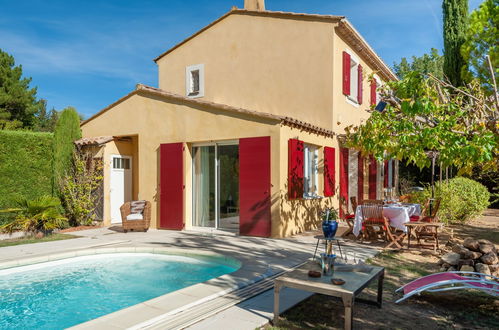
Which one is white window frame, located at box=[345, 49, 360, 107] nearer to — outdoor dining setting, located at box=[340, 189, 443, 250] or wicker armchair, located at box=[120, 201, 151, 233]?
outdoor dining setting, located at box=[340, 189, 443, 250]

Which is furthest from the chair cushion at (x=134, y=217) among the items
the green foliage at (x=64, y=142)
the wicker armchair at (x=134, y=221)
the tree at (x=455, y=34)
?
the tree at (x=455, y=34)

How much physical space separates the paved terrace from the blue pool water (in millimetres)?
366

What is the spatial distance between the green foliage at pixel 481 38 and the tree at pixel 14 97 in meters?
29.6

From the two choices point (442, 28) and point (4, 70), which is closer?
point (442, 28)

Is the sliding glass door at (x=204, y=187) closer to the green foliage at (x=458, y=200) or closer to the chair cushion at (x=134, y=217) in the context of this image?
the chair cushion at (x=134, y=217)

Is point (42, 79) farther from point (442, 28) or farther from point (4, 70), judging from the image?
point (442, 28)

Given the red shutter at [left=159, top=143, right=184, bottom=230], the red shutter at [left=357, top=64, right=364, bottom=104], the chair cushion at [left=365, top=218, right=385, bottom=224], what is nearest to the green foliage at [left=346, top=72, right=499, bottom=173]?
the chair cushion at [left=365, top=218, right=385, bottom=224]

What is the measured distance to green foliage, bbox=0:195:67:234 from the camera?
1026cm

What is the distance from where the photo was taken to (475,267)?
616 cm

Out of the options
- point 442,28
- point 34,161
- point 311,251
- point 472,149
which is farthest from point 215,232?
point 442,28

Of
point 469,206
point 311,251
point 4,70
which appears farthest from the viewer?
point 4,70

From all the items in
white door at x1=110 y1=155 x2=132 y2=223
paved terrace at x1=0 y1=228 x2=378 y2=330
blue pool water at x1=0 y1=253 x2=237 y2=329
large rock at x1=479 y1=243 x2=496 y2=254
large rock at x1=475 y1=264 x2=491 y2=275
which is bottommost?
blue pool water at x1=0 y1=253 x2=237 y2=329

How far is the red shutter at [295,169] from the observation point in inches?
389

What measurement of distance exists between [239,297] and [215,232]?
226 inches
